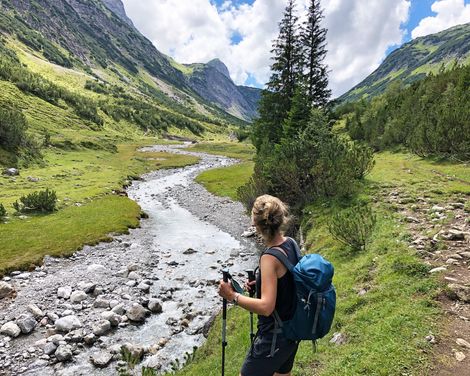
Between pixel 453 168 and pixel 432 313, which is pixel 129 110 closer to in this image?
pixel 453 168

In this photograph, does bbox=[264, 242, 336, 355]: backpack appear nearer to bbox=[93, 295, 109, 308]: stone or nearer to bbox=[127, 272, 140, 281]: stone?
bbox=[93, 295, 109, 308]: stone

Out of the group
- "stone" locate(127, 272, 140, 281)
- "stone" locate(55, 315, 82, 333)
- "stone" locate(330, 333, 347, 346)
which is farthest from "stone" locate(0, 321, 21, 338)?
"stone" locate(330, 333, 347, 346)

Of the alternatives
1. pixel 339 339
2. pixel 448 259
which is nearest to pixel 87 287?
pixel 339 339

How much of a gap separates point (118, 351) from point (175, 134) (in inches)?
7171

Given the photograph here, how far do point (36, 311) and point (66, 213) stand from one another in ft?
62.0

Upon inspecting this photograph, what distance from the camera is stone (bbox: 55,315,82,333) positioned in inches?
562

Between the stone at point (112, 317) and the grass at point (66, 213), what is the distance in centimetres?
881

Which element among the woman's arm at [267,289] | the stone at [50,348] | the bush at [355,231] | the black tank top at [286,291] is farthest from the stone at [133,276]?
the woman's arm at [267,289]

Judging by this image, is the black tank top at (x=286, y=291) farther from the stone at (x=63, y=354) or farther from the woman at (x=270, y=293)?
the stone at (x=63, y=354)

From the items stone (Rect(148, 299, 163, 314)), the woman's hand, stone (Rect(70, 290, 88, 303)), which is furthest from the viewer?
stone (Rect(70, 290, 88, 303))

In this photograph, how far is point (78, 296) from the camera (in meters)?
17.1

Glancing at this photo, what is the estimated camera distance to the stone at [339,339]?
9.10 m

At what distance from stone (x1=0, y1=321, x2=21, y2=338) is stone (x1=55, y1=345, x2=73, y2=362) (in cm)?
250

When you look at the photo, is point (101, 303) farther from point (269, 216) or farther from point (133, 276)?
point (269, 216)
